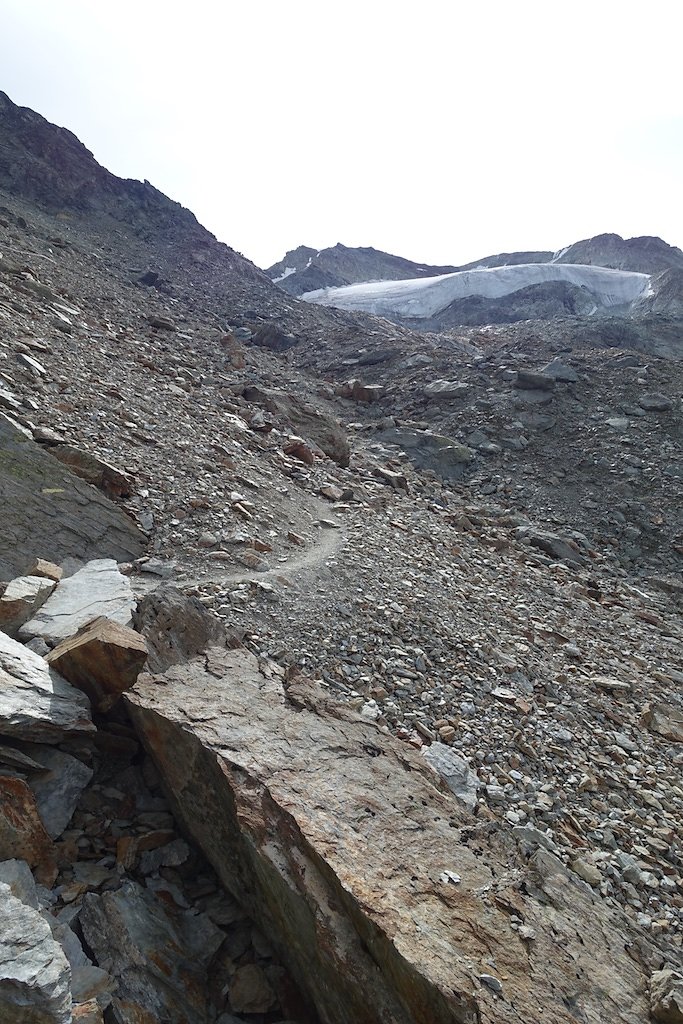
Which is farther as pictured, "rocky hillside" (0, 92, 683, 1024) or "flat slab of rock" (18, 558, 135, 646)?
"flat slab of rock" (18, 558, 135, 646)

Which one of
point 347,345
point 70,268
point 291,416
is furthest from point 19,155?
point 291,416

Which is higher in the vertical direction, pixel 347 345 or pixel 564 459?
pixel 347 345


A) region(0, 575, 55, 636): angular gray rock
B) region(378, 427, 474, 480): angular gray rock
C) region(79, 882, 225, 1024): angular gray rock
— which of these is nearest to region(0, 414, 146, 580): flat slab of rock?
region(0, 575, 55, 636): angular gray rock

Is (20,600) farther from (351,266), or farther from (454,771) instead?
(351,266)

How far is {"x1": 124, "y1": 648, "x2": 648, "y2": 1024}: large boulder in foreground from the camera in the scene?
3096 millimetres

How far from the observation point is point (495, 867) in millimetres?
4012

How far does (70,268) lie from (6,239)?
7.04ft

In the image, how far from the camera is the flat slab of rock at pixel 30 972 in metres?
2.50

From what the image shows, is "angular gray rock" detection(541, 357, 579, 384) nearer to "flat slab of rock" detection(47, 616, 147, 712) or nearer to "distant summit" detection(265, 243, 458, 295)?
"flat slab of rock" detection(47, 616, 147, 712)

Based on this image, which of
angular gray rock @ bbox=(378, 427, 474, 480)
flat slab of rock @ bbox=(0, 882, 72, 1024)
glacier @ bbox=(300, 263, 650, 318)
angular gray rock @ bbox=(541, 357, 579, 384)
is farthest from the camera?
glacier @ bbox=(300, 263, 650, 318)

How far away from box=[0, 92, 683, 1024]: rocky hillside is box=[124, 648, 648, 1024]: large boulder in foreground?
0.06ft

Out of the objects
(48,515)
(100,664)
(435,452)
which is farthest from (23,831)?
(435,452)

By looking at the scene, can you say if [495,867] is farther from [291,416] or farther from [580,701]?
A: [291,416]

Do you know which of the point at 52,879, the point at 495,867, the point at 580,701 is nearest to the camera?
the point at 52,879
